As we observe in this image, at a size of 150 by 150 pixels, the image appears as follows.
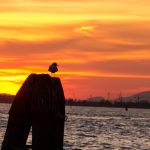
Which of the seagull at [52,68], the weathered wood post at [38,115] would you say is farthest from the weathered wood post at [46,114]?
the seagull at [52,68]

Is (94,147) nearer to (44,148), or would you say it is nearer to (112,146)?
(112,146)

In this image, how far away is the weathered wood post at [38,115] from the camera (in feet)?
62.6

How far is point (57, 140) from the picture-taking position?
1945cm

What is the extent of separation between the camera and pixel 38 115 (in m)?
19.0

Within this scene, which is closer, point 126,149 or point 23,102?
point 23,102

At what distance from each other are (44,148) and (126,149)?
3704 centimetres

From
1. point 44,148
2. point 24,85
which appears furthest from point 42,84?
point 44,148

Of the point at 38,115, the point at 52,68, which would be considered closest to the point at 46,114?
the point at 38,115

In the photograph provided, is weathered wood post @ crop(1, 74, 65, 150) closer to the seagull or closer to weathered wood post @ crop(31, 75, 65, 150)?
weathered wood post @ crop(31, 75, 65, 150)

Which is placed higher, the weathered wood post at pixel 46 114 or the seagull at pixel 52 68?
the seagull at pixel 52 68

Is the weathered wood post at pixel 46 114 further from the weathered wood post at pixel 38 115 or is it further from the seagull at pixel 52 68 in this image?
the seagull at pixel 52 68

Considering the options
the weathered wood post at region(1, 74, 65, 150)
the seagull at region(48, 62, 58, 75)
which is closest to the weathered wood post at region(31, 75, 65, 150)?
the weathered wood post at region(1, 74, 65, 150)

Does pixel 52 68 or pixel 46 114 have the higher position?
pixel 52 68

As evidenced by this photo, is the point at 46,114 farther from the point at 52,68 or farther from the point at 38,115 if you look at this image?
the point at 52,68
